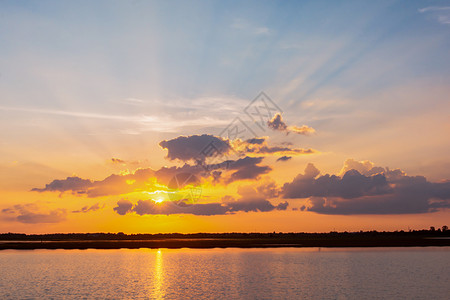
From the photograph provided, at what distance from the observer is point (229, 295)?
49188mm

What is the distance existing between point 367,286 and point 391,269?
79.5 feet

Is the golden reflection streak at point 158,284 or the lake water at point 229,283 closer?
the lake water at point 229,283

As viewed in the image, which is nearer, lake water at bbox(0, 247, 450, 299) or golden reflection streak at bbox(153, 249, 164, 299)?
lake water at bbox(0, 247, 450, 299)

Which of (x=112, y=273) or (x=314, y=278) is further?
(x=112, y=273)

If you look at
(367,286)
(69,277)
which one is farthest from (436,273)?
(69,277)

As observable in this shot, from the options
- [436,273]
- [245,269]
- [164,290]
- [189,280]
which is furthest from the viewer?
[245,269]

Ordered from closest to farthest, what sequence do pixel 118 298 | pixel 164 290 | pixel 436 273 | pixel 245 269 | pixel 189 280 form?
1. pixel 118 298
2. pixel 164 290
3. pixel 189 280
4. pixel 436 273
5. pixel 245 269

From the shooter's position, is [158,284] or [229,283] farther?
[158,284]

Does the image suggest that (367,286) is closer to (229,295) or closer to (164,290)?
(229,295)

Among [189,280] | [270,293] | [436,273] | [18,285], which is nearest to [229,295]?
[270,293]

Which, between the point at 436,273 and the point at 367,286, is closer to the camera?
the point at 367,286

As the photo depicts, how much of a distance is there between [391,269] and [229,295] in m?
41.1

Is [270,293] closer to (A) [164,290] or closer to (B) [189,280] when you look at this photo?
(A) [164,290]

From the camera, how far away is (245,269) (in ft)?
255
